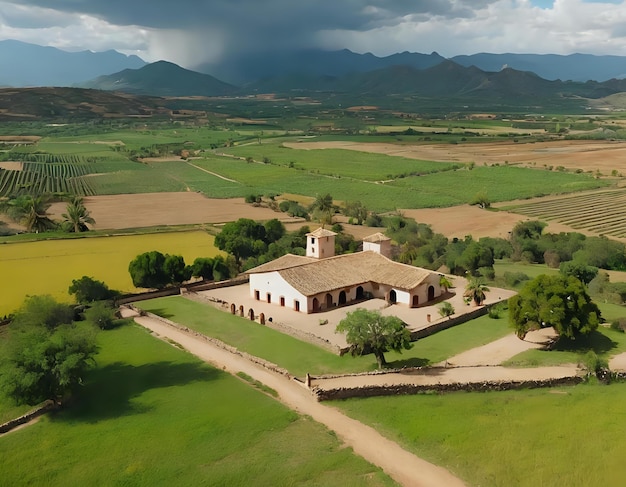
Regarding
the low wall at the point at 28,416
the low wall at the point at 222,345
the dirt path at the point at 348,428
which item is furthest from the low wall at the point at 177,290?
the low wall at the point at 28,416

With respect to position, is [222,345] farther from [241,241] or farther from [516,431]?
[241,241]

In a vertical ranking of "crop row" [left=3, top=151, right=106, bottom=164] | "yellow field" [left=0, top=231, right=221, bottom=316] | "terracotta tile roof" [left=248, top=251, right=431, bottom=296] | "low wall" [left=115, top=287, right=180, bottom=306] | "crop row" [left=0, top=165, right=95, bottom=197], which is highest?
"crop row" [left=3, top=151, right=106, bottom=164]

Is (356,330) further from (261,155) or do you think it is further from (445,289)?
(261,155)

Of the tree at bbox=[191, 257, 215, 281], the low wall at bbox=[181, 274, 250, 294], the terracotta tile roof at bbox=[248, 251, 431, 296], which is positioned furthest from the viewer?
the tree at bbox=[191, 257, 215, 281]

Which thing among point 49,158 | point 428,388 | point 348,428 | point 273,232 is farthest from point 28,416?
point 49,158

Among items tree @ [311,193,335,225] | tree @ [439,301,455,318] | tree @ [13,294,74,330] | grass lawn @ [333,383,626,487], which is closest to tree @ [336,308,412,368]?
grass lawn @ [333,383,626,487]

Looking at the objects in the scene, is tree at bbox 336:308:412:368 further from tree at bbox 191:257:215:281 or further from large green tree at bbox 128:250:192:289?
tree at bbox 191:257:215:281

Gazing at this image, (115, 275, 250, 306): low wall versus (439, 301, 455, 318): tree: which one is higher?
(439, 301, 455, 318): tree
